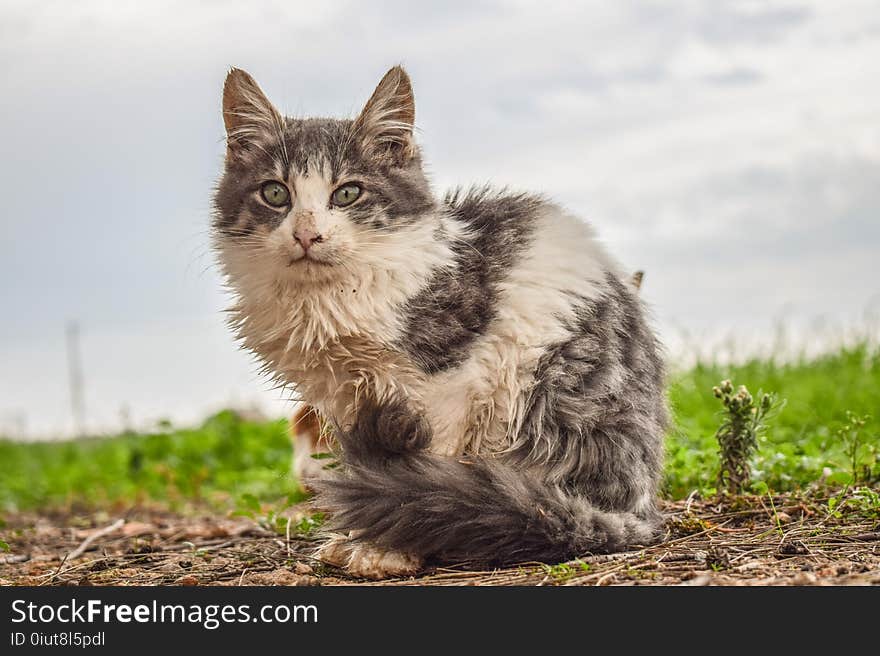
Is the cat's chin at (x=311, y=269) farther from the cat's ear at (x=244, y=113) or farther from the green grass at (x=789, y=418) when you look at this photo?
the green grass at (x=789, y=418)

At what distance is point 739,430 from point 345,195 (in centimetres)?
203

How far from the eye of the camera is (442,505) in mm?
2977

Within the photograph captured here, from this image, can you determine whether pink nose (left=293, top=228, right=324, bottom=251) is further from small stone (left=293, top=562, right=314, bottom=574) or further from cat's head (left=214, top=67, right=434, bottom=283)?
small stone (left=293, top=562, right=314, bottom=574)

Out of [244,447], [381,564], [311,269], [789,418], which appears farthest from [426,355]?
[244,447]

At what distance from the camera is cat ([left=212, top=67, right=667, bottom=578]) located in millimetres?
3049

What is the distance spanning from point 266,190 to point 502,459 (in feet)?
4.09

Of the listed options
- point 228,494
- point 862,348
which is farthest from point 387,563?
point 862,348

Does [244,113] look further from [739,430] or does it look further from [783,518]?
[783,518]

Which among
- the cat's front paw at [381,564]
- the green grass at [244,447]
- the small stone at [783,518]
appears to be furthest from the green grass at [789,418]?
the cat's front paw at [381,564]

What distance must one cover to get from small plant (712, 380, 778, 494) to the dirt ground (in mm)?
134

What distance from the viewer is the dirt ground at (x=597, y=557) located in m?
2.84

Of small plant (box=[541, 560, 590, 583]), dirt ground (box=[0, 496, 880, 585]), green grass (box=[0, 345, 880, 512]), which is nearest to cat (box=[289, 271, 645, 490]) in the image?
dirt ground (box=[0, 496, 880, 585])

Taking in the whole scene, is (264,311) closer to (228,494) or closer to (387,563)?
(387,563)

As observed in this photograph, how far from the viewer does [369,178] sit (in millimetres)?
3268
